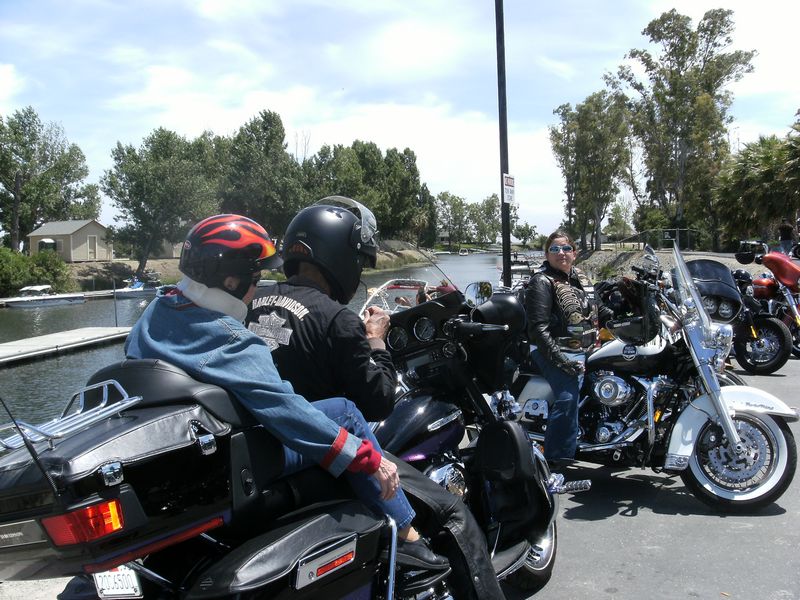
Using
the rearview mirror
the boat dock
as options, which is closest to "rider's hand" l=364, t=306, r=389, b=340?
the rearview mirror

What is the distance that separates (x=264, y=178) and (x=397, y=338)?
2022 inches

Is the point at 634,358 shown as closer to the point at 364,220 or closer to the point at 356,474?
the point at 364,220

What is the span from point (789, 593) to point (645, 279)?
220 cm

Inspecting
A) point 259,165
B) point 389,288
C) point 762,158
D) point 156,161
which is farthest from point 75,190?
point 389,288

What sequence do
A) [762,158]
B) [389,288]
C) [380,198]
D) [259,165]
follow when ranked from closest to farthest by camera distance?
[389,288] < [762,158] < [259,165] < [380,198]

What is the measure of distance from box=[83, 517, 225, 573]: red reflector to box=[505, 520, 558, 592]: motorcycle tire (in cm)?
199

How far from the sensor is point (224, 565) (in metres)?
1.91

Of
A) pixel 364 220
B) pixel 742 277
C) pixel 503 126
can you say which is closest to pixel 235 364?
pixel 364 220

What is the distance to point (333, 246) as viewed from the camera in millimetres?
2963

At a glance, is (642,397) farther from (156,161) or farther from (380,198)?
(380,198)

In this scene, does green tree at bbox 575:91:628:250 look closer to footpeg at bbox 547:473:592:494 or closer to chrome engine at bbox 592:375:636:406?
chrome engine at bbox 592:375:636:406

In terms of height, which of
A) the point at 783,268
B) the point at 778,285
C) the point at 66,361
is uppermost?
the point at 783,268

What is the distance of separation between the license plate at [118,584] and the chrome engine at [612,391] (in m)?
3.56

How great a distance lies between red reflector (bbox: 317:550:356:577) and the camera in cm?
207
